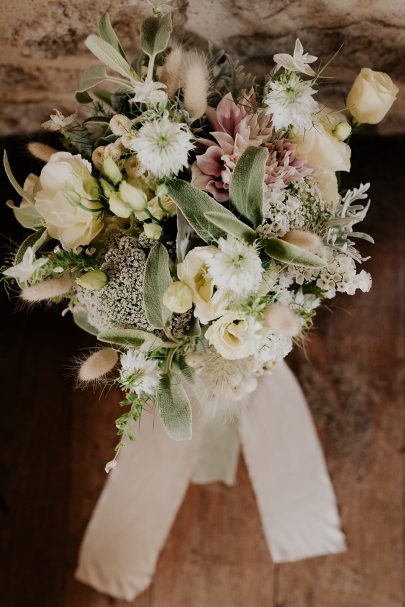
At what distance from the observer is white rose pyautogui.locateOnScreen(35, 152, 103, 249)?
0.76 metres

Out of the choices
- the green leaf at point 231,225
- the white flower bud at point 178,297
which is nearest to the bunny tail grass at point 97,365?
the white flower bud at point 178,297

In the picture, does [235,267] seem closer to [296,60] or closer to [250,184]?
[250,184]

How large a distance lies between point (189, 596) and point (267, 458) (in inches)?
14.7

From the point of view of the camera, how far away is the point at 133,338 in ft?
2.64

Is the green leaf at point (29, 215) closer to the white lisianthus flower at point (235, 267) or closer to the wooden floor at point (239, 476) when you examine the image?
the white lisianthus flower at point (235, 267)

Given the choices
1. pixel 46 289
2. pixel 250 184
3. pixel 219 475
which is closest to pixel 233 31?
pixel 250 184

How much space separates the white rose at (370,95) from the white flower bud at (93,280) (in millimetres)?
412

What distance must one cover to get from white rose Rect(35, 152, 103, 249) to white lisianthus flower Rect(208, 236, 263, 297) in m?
0.18

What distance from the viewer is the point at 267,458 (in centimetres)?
142

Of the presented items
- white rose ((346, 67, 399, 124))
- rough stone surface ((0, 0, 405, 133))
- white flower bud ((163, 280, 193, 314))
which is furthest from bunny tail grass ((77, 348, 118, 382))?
rough stone surface ((0, 0, 405, 133))

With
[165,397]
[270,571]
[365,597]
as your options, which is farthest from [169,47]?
[365,597]

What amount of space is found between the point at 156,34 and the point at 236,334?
39cm

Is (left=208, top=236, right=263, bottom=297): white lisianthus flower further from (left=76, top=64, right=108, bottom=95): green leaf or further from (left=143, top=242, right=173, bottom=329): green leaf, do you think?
(left=76, top=64, right=108, bottom=95): green leaf

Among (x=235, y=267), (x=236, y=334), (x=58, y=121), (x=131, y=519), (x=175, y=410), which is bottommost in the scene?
(x=131, y=519)
